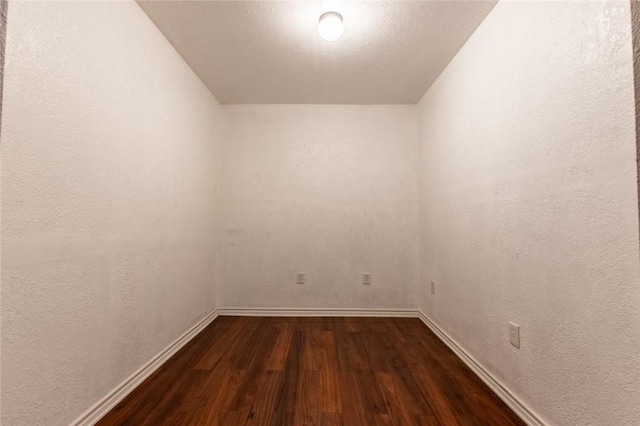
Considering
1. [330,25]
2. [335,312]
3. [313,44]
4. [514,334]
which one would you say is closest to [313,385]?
[514,334]

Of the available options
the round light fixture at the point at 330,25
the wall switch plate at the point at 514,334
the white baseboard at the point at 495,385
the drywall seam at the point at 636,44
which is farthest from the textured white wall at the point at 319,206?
the drywall seam at the point at 636,44

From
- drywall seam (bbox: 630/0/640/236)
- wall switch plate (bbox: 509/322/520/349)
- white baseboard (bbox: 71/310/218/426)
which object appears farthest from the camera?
wall switch plate (bbox: 509/322/520/349)

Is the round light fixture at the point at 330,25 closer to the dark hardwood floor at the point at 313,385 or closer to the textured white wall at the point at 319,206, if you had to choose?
the textured white wall at the point at 319,206

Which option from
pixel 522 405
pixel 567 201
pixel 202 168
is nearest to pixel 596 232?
pixel 567 201

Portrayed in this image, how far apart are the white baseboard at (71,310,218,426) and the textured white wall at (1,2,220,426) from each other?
46mm

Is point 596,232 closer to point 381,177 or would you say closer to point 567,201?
point 567,201

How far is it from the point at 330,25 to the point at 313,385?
6.91 ft

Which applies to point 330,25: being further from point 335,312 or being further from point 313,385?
point 335,312

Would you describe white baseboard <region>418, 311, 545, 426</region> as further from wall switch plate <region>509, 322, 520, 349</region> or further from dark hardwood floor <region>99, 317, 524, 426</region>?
wall switch plate <region>509, 322, 520, 349</region>

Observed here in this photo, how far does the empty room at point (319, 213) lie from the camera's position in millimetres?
1131

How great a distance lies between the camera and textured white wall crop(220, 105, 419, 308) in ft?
10.6

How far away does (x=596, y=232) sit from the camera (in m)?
1.14

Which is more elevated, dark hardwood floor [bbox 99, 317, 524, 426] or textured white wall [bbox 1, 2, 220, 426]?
textured white wall [bbox 1, 2, 220, 426]

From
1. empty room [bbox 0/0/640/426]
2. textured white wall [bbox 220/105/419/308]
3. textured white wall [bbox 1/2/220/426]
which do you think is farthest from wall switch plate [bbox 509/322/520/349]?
textured white wall [bbox 1/2/220/426]
